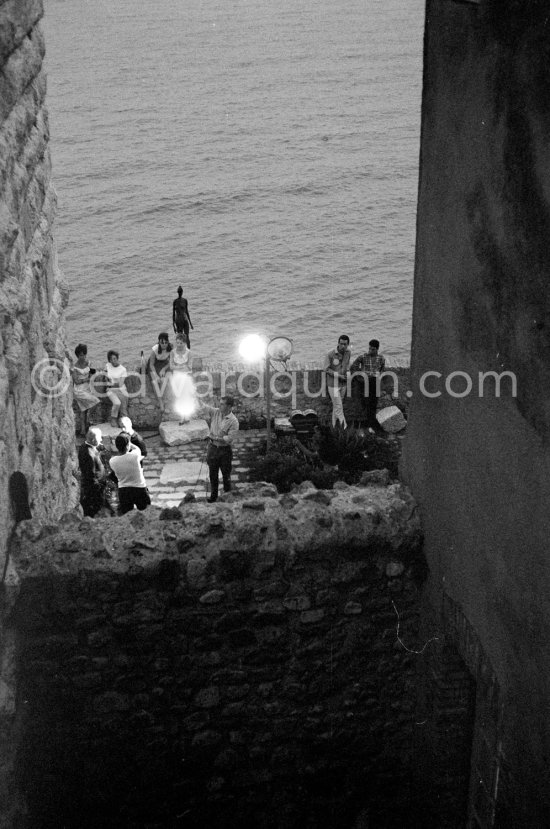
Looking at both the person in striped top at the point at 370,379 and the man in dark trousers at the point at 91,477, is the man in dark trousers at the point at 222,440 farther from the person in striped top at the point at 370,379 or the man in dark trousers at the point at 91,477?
the person in striped top at the point at 370,379

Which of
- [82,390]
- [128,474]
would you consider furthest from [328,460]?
[128,474]

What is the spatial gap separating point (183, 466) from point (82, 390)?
184 centimetres

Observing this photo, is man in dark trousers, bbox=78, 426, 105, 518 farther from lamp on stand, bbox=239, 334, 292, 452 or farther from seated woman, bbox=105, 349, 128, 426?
lamp on stand, bbox=239, 334, 292, 452

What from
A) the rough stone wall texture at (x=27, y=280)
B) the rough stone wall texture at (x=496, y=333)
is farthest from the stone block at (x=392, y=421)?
the rough stone wall texture at (x=496, y=333)

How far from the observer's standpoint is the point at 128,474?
9719 mm

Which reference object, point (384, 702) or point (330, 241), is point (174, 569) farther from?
point (330, 241)

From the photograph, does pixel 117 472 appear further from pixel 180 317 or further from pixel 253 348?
pixel 180 317

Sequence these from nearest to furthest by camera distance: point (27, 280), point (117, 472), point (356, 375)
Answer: point (27, 280)
point (117, 472)
point (356, 375)

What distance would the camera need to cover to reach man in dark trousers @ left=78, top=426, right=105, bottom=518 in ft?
36.2

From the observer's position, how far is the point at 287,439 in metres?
13.2

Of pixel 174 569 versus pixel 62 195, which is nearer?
pixel 174 569

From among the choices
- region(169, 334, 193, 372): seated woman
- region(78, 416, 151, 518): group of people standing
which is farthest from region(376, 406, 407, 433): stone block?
region(78, 416, 151, 518): group of people standing

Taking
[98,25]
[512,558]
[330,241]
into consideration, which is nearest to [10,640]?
[512,558]

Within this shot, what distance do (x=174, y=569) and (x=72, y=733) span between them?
1.33 metres
